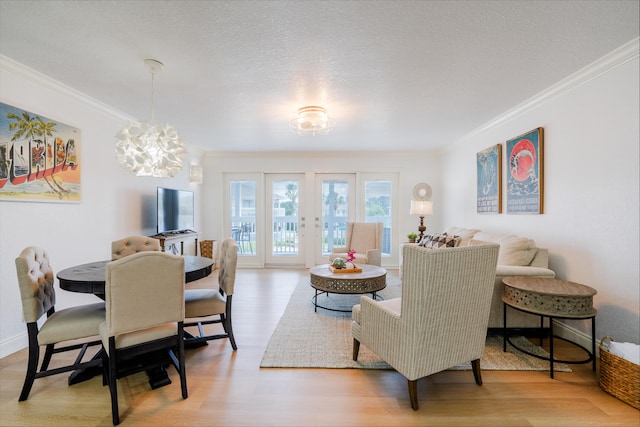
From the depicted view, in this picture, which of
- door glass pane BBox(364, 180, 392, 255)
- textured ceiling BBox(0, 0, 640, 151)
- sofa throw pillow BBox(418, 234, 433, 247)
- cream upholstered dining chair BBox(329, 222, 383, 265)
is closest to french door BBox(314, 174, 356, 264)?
door glass pane BBox(364, 180, 392, 255)

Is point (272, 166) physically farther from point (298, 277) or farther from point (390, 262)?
point (390, 262)

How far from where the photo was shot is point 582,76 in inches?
94.3

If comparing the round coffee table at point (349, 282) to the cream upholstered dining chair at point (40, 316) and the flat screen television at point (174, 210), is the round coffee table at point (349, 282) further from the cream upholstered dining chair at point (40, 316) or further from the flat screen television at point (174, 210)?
the flat screen television at point (174, 210)

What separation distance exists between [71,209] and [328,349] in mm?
2917

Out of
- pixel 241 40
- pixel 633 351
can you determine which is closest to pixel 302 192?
pixel 241 40

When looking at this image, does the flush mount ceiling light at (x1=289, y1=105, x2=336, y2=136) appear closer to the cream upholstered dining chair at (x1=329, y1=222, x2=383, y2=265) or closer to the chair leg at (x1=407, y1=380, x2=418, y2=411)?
the cream upholstered dining chair at (x1=329, y1=222, x2=383, y2=265)

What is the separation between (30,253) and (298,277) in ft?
11.7

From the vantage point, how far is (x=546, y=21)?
173cm

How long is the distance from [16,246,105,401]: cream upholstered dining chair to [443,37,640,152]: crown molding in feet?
13.6

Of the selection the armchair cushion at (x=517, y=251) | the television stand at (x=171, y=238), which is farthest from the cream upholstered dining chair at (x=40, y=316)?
the armchair cushion at (x=517, y=251)

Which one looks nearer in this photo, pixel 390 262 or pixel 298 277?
pixel 298 277

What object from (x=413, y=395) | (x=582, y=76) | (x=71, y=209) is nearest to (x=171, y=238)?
(x=71, y=209)

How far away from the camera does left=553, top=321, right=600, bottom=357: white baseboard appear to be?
2.37m

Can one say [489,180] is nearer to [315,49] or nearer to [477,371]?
[477,371]
